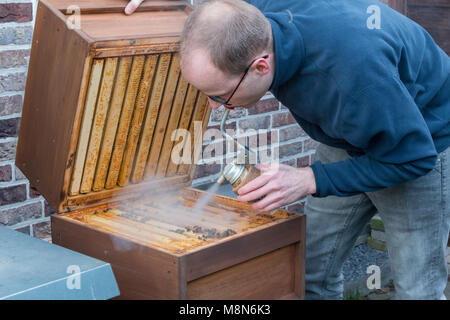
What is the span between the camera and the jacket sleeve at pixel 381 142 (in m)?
1.55

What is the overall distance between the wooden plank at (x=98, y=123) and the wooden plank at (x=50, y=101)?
8 centimetres

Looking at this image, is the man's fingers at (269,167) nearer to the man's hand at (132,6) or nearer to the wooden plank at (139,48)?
the wooden plank at (139,48)

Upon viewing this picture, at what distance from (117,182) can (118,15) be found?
0.53 m

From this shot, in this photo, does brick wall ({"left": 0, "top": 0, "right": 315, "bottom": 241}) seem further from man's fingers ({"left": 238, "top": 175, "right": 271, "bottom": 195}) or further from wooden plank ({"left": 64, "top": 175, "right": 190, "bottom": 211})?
man's fingers ({"left": 238, "top": 175, "right": 271, "bottom": 195})

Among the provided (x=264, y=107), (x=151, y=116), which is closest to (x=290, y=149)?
(x=264, y=107)

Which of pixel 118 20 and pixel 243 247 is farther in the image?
pixel 118 20

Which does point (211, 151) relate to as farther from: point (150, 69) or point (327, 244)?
point (150, 69)

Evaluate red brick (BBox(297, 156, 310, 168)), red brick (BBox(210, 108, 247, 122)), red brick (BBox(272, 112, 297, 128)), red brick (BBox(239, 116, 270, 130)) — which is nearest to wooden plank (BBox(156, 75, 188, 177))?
red brick (BBox(210, 108, 247, 122))

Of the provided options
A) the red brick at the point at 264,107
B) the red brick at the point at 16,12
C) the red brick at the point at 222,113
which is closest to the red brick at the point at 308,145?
the red brick at the point at 264,107

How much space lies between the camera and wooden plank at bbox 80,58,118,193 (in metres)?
1.77

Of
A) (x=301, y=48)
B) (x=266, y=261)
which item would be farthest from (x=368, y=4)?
(x=266, y=261)

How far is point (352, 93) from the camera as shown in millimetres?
1547

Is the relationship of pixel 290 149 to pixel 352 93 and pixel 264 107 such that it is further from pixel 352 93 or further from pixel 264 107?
pixel 352 93

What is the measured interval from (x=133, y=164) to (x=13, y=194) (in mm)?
438
